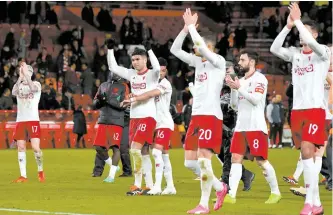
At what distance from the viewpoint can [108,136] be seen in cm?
2147

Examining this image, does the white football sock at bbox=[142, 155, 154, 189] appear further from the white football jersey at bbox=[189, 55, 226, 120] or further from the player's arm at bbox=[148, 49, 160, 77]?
the white football jersey at bbox=[189, 55, 226, 120]

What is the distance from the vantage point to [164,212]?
551 inches

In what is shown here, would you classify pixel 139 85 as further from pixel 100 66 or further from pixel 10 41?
pixel 100 66

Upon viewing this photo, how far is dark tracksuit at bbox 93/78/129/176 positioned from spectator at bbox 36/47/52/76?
18.7 m

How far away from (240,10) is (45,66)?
1558 centimetres

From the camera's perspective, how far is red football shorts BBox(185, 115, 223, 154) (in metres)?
14.0

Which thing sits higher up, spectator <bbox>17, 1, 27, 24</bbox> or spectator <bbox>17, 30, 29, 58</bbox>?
spectator <bbox>17, 1, 27, 24</bbox>

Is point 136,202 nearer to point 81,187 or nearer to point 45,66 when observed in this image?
point 81,187

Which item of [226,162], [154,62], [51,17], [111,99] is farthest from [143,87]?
[51,17]

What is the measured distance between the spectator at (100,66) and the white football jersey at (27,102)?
21.4 m

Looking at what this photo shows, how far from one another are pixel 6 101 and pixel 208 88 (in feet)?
76.5

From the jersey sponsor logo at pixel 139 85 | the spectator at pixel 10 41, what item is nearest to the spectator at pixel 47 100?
the spectator at pixel 10 41

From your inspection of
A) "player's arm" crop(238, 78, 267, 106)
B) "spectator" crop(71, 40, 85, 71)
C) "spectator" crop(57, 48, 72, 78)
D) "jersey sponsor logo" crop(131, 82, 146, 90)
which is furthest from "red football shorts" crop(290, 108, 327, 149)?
"spectator" crop(71, 40, 85, 71)

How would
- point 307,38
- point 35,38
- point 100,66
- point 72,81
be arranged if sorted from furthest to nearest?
point 35,38 < point 100,66 < point 72,81 < point 307,38
